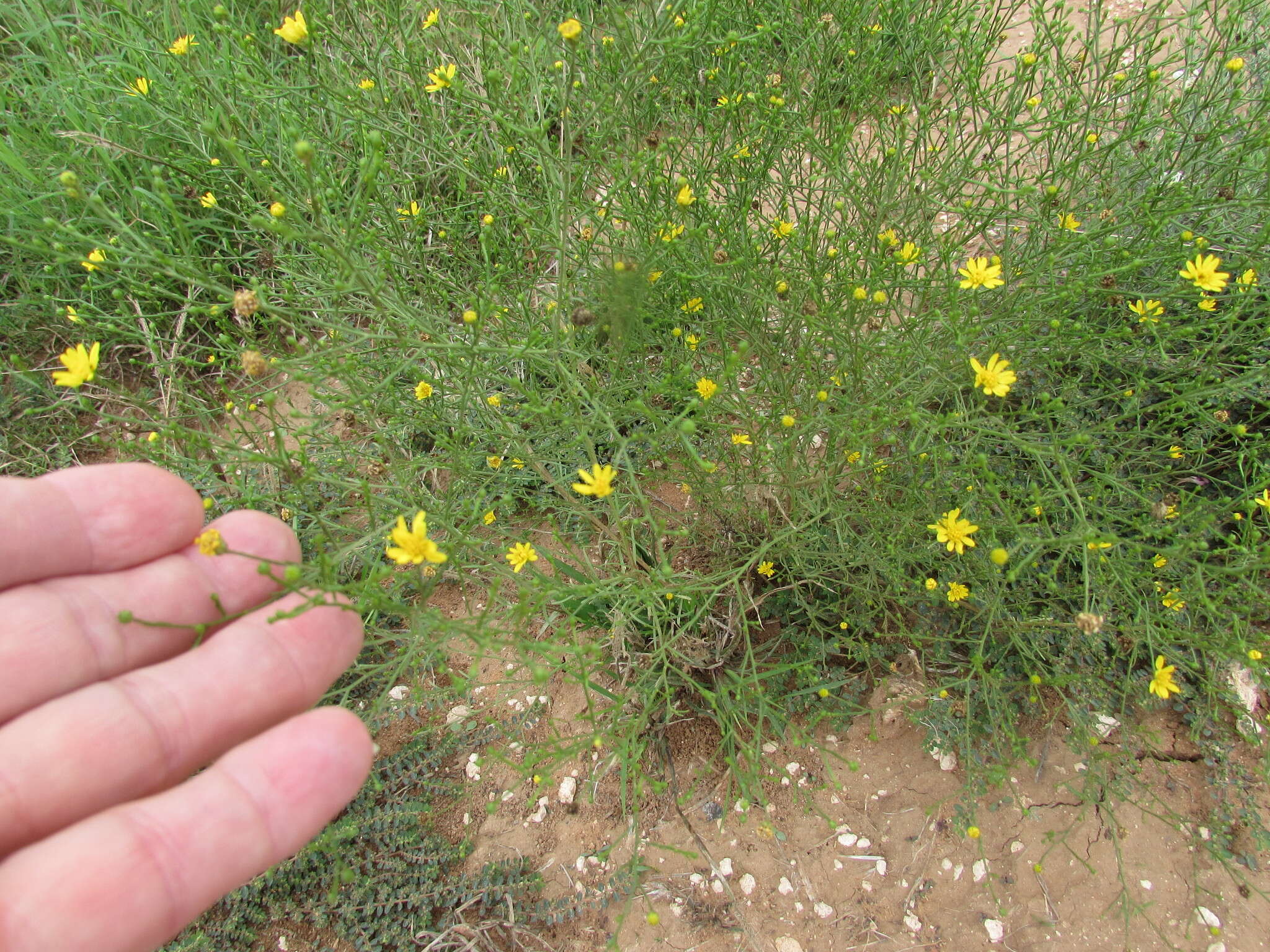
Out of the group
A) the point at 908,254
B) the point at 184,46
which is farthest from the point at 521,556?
the point at 184,46

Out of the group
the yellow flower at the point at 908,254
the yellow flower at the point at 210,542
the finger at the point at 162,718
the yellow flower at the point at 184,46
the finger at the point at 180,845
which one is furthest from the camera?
the yellow flower at the point at 184,46

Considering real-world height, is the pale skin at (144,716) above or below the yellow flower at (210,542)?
below

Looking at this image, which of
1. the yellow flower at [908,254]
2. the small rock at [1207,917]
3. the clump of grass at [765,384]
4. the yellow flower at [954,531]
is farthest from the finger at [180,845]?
the small rock at [1207,917]

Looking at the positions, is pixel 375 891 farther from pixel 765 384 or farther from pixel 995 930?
pixel 765 384

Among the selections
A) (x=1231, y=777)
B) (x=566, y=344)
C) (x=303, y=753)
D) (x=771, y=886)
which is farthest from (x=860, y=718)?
(x=303, y=753)

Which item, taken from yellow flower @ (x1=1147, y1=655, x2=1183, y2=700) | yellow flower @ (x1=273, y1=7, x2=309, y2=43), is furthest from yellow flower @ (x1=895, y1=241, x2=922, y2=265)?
yellow flower @ (x1=273, y1=7, x2=309, y2=43)

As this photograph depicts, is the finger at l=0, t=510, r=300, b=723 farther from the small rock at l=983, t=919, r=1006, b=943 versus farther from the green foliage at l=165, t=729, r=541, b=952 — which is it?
the small rock at l=983, t=919, r=1006, b=943

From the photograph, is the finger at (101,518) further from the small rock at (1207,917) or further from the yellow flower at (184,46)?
the small rock at (1207,917)
